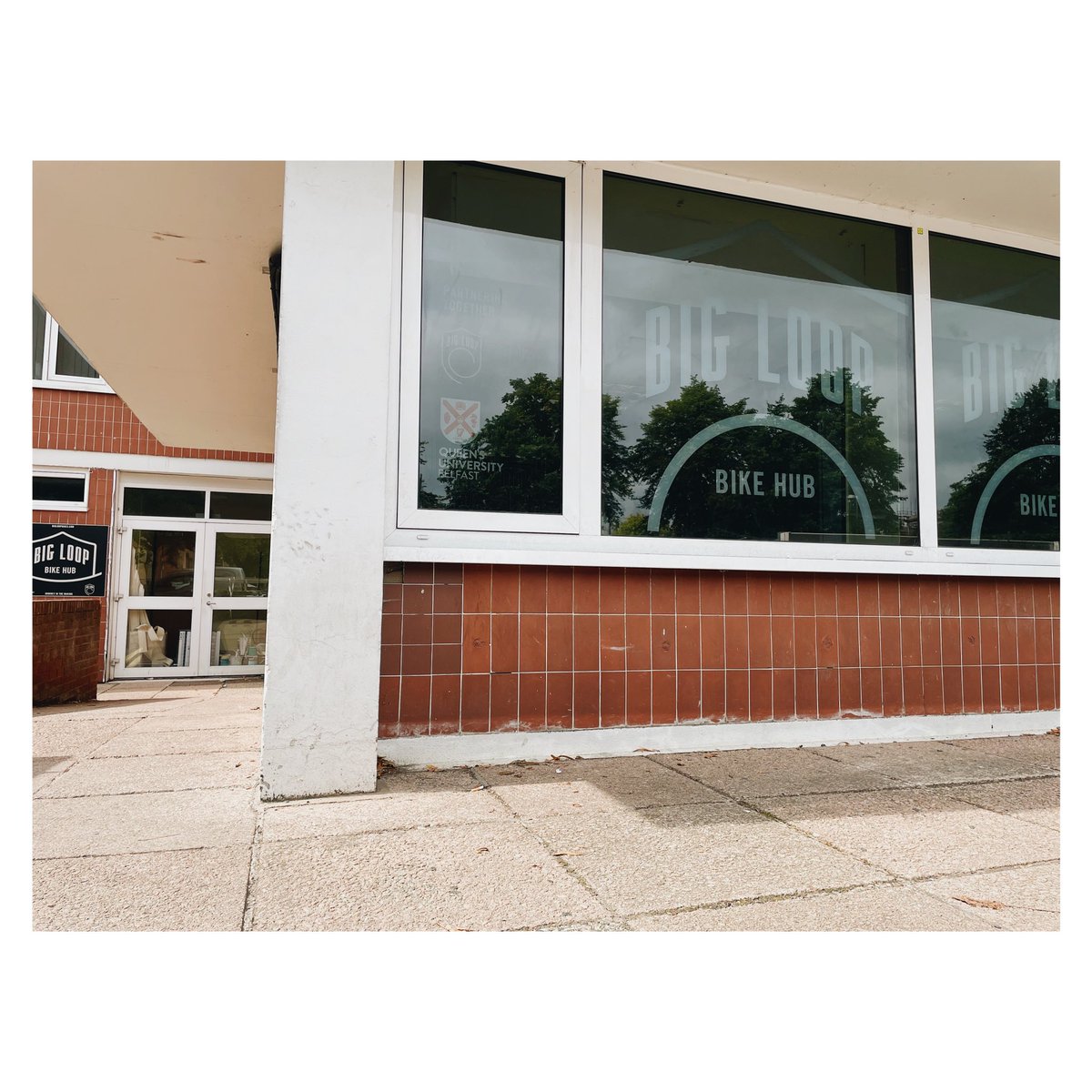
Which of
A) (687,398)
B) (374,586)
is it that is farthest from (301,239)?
(687,398)

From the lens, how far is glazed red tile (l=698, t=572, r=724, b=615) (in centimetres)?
412

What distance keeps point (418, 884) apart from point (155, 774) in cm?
212

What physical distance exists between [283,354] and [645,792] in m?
2.46

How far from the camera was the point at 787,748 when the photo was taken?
13.5 feet

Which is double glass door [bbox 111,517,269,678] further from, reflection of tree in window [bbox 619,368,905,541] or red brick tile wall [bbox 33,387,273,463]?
reflection of tree in window [bbox 619,368,905,541]

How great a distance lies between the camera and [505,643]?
3781 mm

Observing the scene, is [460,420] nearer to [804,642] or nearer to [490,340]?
[490,340]

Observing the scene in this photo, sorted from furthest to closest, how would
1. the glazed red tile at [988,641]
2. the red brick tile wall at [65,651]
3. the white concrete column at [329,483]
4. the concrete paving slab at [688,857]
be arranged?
the red brick tile wall at [65,651] → the glazed red tile at [988,641] → the white concrete column at [329,483] → the concrete paving slab at [688,857]

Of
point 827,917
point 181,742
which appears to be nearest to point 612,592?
point 827,917

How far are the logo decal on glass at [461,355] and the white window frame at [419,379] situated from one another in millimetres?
162

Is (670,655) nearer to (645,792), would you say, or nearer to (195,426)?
(645,792)

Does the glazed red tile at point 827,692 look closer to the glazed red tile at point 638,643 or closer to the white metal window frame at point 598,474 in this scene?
the white metal window frame at point 598,474

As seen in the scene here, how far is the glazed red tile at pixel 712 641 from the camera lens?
4098 mm

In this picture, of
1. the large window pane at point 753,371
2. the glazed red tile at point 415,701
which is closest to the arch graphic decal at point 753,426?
the large window pane at point 753,371
